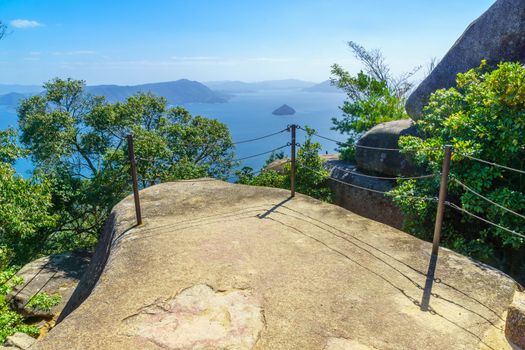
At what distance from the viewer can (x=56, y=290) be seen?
10.0 meters

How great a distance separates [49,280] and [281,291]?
30.8ft

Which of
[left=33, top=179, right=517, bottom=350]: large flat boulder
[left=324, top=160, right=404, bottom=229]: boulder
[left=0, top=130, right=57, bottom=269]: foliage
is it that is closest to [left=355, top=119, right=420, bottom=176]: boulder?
[left=324, top=160, right=404, bottom=229]: boulder

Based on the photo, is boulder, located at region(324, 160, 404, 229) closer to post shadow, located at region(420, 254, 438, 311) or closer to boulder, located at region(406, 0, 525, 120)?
boulder, located at region(406, 0, 525, 120)

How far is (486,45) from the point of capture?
813 cm

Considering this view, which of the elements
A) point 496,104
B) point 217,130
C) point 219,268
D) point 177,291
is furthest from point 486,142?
point 217,130

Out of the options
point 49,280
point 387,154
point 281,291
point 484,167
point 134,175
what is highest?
point 134,175

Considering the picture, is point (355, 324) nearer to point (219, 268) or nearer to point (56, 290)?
point (219, 268)

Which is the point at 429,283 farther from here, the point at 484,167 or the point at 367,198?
the point at 367,198

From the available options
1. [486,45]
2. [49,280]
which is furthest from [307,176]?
[49,280]

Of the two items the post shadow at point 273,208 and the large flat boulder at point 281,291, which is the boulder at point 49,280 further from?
the post shadow at point 273,208

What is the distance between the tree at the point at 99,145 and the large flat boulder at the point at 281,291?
880cm

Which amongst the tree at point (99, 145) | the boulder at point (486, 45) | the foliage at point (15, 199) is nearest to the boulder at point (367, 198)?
the boulder at point (486, 45)

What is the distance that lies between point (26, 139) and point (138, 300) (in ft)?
50.9

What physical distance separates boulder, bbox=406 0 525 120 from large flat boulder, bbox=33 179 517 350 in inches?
215
